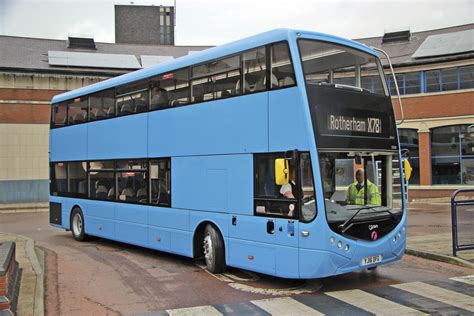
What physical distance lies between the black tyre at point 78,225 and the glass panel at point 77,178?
22.4 inches

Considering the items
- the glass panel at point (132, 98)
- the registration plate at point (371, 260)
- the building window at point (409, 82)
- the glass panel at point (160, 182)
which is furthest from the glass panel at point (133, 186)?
the building window at point (409, 82)

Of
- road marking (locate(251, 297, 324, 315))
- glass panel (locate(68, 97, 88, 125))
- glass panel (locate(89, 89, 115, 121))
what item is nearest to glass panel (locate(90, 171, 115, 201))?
glass panel (locate(89, 89, 115, 121))

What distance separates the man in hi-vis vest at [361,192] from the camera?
339 inches

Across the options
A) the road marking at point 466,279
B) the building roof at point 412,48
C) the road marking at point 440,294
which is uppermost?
the building roof at point 412,48

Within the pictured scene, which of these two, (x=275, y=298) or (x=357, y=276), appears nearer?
(x=275, y=298)

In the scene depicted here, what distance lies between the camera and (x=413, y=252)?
37.3 ft

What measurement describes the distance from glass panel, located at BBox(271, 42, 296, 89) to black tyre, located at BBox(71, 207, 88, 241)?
848 cm

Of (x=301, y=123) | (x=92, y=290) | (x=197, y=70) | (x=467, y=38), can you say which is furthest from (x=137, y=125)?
(x=467, y=38)

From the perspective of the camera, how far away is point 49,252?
12586mm

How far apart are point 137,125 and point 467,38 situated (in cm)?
2336

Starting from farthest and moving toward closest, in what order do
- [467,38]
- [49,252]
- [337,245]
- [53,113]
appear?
[467,38] → [53,113] → [49,252] → [337,245]

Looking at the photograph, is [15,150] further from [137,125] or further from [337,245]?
[337,245]

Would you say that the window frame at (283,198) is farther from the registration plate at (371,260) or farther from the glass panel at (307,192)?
the registration plate at (371,260)

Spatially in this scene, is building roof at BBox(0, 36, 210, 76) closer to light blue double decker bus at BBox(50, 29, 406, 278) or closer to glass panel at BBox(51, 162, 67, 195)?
glass panel at BBox(51, 162, 67, 195)
